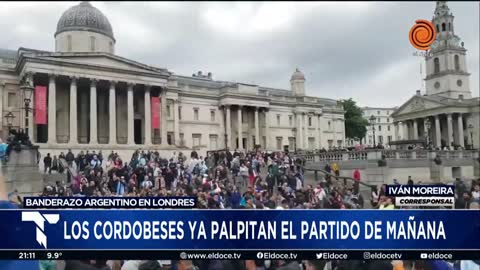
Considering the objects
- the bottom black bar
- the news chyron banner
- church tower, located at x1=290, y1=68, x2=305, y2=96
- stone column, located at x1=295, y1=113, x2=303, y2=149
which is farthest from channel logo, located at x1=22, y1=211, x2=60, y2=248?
stone column, located at x1=295, y1=113, x2=303, y2=149

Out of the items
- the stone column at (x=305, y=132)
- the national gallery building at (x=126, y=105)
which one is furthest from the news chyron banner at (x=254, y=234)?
the stone column at (x=305, y=132)

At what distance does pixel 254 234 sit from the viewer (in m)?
5.45

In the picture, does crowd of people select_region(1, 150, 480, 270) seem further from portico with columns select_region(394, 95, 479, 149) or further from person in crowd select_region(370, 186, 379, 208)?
portico with columns select_region(394, 95, 479, 149)

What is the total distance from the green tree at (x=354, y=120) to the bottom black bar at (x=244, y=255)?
132 inches

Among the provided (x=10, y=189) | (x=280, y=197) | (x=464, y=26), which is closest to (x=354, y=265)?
(x=280, y=197)

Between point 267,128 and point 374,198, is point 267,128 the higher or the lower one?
the higher one

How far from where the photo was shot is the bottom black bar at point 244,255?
5.43 metres

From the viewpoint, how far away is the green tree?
27.0 feet

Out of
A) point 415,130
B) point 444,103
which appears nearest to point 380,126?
point 415,130

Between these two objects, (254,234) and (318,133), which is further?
(318,133)

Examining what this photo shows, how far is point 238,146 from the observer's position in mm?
14438

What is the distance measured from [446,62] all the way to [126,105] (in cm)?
2293

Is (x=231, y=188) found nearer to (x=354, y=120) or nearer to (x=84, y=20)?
(x=354, y=120)

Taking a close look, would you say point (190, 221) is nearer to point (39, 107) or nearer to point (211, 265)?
point (211, 265)
